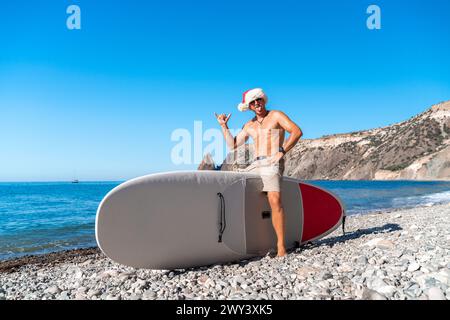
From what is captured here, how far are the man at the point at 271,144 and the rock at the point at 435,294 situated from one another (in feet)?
7.46

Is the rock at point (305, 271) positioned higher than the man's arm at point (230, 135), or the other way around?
the man's arm at point (230, 135)

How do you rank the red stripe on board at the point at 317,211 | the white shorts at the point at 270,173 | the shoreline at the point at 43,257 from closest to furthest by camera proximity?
the white shorts at the point at 270,173
the red stripe on board at the point at 317,211
the shoreline at the point at 43,257

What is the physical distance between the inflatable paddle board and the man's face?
966mm

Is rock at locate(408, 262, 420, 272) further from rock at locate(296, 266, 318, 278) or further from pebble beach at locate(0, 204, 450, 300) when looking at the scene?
rock at locate(296, 266, 318, 278)

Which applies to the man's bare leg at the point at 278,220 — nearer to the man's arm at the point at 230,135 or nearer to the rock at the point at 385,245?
the man's arm at the point at 230,135

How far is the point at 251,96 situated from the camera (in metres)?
5.11

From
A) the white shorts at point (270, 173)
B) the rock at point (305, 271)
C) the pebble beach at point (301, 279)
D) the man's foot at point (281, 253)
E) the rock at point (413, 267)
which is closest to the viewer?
the pebble beach at point (301, 279)

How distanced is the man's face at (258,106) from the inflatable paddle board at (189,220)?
0.97 m

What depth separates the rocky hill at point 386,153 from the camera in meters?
65.4

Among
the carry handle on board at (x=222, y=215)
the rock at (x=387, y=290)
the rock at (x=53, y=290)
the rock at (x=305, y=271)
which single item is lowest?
the rock at (x=53, y=290)

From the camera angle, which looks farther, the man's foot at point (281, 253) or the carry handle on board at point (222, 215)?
the carry handle on board at point (222, 215)

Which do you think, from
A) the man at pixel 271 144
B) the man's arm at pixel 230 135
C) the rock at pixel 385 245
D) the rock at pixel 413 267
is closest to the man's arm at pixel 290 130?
the man at pixel 271 144
